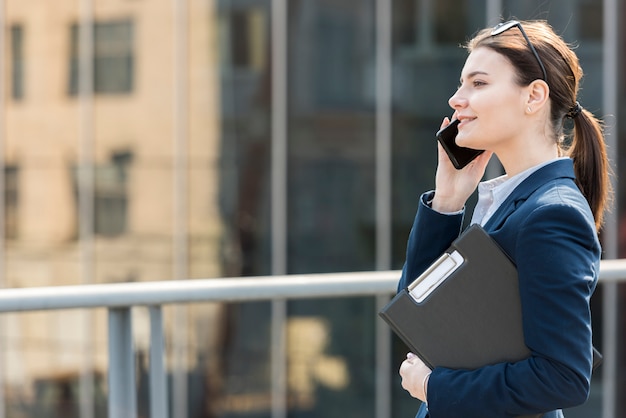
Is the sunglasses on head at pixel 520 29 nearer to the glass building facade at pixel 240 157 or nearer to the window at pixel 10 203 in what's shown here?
the glass building facade at pixel 240 157

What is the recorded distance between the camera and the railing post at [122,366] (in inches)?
104

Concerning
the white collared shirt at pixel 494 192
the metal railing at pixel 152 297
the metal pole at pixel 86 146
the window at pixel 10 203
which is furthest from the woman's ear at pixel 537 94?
the window at pixel 10 203

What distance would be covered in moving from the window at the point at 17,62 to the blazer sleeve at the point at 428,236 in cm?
1107

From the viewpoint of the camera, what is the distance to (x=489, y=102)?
69.0 inches

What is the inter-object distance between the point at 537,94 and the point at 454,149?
0.26 m

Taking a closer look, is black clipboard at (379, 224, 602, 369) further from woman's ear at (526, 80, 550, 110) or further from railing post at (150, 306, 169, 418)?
railing post at (150, 306, 169, 418)

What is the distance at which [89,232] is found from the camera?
12.1m

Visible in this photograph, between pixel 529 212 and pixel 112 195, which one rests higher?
pixel 529 212

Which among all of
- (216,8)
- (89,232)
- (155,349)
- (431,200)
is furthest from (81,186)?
(431,200)

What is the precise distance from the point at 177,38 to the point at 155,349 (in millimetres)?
9375

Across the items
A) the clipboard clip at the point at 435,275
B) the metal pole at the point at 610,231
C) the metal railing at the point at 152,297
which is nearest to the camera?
the clipboard clip at the point at 435,275

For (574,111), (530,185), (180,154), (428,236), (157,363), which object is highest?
(574,111)

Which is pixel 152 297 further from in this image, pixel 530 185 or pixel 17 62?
pixel 17 62

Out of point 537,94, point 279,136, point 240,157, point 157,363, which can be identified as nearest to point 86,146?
point 240,157
